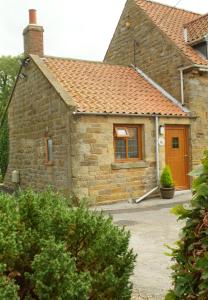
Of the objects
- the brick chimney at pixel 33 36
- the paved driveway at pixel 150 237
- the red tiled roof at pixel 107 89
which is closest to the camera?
the paved driveway at pixel 150 237

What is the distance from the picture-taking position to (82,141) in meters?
12.3

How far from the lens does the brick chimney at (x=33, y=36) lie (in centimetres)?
1575

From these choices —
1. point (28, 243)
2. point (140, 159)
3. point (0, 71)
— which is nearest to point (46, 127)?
point (140, 159)

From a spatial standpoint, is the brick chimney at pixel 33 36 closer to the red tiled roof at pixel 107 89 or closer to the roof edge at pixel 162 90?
the red tiled roof at pixel 107 89

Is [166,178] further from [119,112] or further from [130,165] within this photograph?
[119,112]

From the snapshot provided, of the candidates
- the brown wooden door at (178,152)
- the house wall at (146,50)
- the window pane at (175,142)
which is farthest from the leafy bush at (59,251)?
the house wall at (146,50)

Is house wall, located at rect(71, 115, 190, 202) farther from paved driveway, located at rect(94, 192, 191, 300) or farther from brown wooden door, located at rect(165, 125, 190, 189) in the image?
brown wooden door, located at rect(165, 125, 190, 189)

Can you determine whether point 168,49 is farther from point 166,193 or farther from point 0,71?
point 0,71

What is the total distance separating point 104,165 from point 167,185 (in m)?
2.64

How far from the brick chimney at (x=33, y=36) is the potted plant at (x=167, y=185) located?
7.44m

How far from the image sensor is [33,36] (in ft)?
51.9

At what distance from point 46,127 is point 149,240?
784 cm

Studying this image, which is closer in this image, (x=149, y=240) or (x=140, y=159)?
(x=149, y=240)

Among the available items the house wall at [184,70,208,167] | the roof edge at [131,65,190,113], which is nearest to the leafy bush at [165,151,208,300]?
the house wall at [184,70,208,167]
